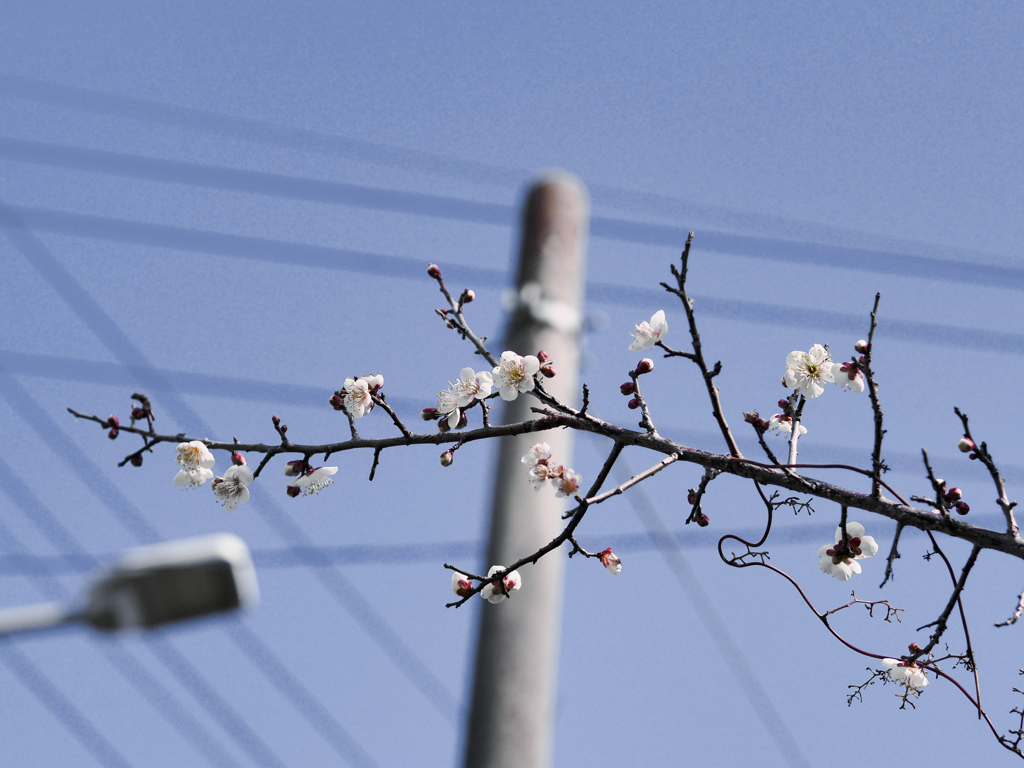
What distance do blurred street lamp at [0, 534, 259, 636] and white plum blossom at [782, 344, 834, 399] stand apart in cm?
270

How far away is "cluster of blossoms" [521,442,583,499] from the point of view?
1.82 m

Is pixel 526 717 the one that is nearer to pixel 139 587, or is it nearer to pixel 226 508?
pixel 226 508

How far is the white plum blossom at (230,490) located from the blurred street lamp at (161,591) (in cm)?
210

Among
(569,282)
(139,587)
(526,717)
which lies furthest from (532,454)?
(139,587)

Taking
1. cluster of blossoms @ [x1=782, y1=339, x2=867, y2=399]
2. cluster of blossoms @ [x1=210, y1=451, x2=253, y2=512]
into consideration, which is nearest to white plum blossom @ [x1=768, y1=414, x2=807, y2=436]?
cluster of blossoms @ [x1=782, y1=339, x2=867, y2=399]

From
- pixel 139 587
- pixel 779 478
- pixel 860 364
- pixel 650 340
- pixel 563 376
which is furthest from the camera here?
pixel 139 587

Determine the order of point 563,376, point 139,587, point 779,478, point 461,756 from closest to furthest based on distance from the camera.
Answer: point 779,478, point 461,756, point 563,376, point 139,587

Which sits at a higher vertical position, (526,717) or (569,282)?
(569,282)

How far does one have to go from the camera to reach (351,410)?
1.83m

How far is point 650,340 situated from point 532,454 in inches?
12.6

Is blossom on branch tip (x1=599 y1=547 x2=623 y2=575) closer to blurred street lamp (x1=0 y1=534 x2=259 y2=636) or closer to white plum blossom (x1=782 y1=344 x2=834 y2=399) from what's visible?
white plum blossom (x1=782 y1=344 x2=834 y2=399)

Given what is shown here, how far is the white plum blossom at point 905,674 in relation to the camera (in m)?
1.76

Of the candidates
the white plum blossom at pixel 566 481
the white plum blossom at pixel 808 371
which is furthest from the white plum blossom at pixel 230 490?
the white plum blossom at pixel 808 371

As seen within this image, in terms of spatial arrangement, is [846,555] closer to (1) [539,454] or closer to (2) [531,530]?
(1) [539,454]
